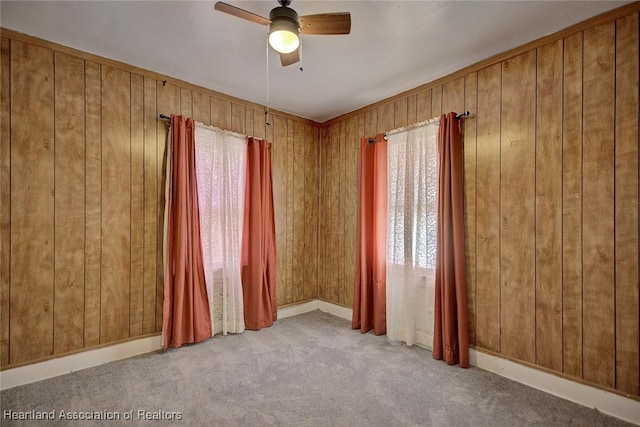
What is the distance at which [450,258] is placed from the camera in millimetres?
2746

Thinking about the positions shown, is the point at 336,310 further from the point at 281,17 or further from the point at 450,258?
the point at 281,17

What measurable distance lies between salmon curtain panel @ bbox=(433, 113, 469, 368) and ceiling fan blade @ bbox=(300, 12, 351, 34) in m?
1.41

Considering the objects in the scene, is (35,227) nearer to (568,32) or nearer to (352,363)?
(352,363)

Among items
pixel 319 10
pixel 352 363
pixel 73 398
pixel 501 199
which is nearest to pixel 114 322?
pixel 73 398

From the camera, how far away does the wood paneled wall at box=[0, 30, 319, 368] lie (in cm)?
232

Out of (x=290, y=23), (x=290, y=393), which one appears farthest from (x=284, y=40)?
(x=290, y=393)

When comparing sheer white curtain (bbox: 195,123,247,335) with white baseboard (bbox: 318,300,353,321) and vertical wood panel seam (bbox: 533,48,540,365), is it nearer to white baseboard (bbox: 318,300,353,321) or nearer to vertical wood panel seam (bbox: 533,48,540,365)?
white baseboard (bbox: 318,300,353,321)

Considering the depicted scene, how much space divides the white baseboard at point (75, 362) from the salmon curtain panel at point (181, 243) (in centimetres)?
21

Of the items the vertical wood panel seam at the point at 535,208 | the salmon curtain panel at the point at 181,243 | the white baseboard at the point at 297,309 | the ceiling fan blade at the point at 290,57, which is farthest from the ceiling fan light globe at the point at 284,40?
the white baseboard at the point at 297,309

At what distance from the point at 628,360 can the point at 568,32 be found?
2.24 metres

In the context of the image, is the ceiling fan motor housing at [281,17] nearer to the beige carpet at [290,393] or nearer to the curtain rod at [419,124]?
the curtain rod at [419,124]

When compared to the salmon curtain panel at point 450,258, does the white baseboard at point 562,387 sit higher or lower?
lower

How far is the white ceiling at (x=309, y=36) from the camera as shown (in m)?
2.02

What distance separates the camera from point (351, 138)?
3922mm
